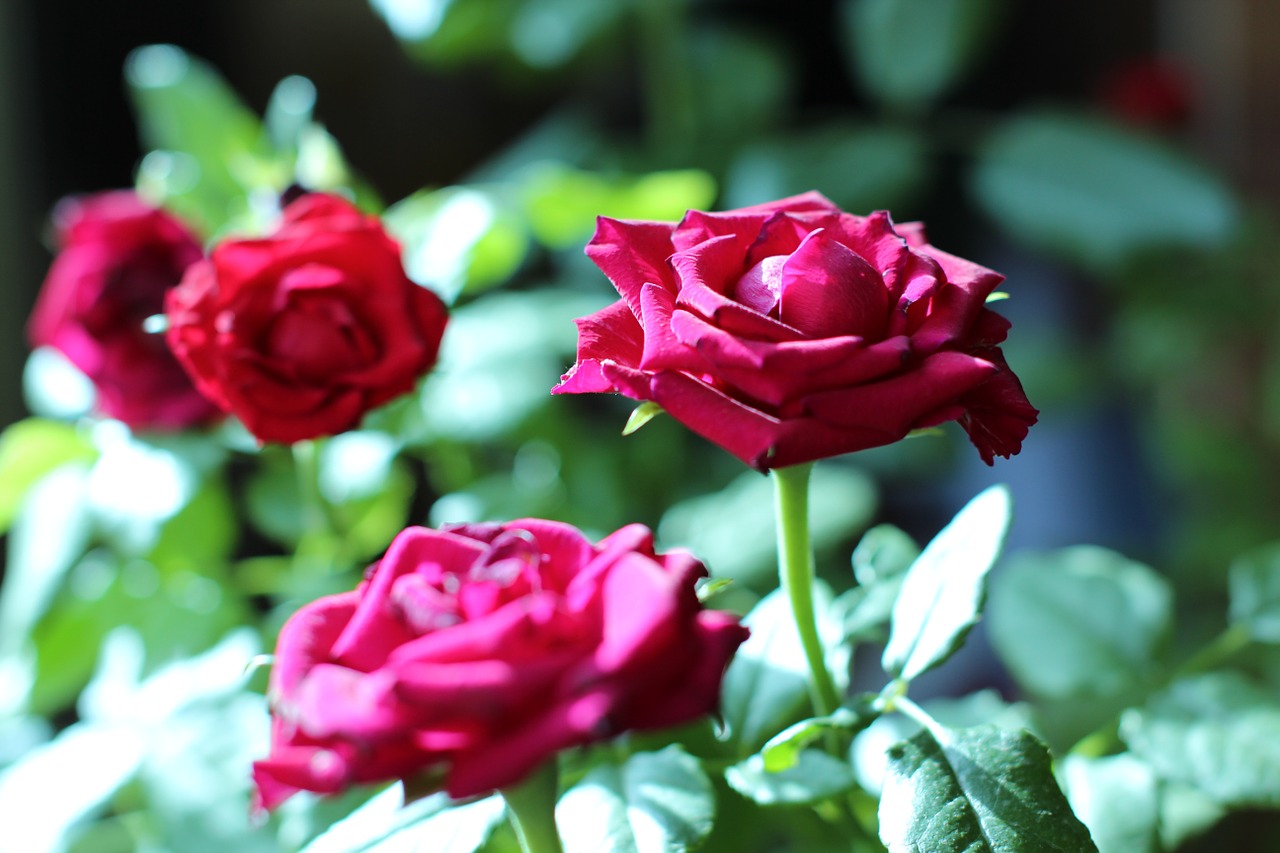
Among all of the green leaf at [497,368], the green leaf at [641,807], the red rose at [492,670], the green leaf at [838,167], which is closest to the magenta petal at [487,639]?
the red rose at [492,670]

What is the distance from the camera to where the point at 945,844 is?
269 millimetres

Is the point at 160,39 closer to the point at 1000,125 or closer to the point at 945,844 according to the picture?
the point at 1000,125

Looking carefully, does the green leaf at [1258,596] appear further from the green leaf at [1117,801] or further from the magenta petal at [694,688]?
the magenta petal at [694,688]

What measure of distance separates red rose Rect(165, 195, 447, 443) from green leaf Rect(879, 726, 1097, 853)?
0.71 ft

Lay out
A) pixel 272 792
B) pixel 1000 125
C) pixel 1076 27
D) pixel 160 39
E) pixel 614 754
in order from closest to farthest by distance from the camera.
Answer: pixel 272 792, pixel 614 754, pixel 1000 125, pixel 160 39, pixel 1076 27

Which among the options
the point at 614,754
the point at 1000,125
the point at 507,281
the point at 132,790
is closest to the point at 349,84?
the point at 507,281

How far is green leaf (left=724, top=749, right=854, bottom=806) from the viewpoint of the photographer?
0.31 meters

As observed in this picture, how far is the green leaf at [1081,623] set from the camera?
0.45m

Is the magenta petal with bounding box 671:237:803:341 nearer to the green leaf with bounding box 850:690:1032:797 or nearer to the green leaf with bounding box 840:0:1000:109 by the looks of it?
the green leaf with bounding box 850:690:1032:797

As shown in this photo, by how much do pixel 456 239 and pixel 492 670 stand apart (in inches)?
13.6

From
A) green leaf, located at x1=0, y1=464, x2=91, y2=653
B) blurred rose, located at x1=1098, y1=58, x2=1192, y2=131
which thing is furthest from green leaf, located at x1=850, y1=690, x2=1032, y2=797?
blurred rose, located at x1=1098, y1=58, x2=1192, y2=131

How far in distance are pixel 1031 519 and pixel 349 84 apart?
0.84m

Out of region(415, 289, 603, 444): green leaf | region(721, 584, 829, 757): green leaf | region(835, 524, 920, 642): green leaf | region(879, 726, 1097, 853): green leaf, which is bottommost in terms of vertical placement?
region(415, 289, 603, 444): green leaf

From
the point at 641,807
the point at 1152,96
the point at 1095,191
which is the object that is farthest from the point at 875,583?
the point at 1152,96
